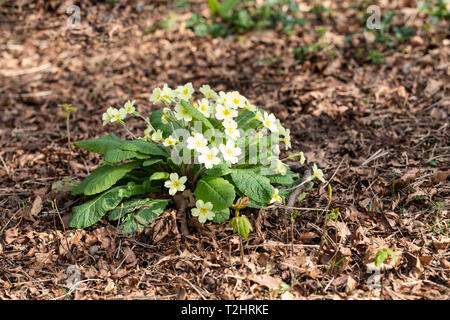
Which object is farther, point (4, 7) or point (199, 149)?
point (4, 7)

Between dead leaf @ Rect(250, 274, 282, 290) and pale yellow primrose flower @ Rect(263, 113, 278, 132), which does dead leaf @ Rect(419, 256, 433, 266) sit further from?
pale yellow primrose flower @ Rect(263, 113, 278, 132)

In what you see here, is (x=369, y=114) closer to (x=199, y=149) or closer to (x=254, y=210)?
(x=254, y=210)

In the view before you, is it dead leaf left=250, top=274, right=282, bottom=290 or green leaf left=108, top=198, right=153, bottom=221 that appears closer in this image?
dead leaf left=250, top=274, right=282, bottom=290

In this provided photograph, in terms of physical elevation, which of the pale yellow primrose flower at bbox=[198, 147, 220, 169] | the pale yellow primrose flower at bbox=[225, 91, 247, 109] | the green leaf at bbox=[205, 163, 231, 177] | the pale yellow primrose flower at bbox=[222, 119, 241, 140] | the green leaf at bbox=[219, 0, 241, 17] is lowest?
the green leaf at bbox=[205, 163, 231, 177]

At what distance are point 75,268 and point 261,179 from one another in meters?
1.15

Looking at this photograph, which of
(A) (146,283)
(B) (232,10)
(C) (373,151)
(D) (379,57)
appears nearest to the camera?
(A) (146,283)

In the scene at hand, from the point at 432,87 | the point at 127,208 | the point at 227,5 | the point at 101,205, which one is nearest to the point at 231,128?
the point at 127,208

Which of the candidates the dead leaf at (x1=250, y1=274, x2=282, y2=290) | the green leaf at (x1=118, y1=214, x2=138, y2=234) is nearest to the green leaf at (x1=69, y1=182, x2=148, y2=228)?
the green leaf at (x1=118, y1=214, x2=138, y2=234)

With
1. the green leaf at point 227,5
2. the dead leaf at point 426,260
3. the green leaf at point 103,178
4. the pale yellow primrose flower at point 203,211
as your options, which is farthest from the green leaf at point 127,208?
the green leaf at point 227,5

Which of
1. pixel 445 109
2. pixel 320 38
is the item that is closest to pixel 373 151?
pixel 445 109

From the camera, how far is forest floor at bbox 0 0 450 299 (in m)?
2.38

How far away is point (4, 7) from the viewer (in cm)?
580

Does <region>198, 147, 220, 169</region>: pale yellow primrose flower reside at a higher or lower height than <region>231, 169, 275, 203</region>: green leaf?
higher

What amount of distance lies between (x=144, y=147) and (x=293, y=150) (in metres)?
1.26
